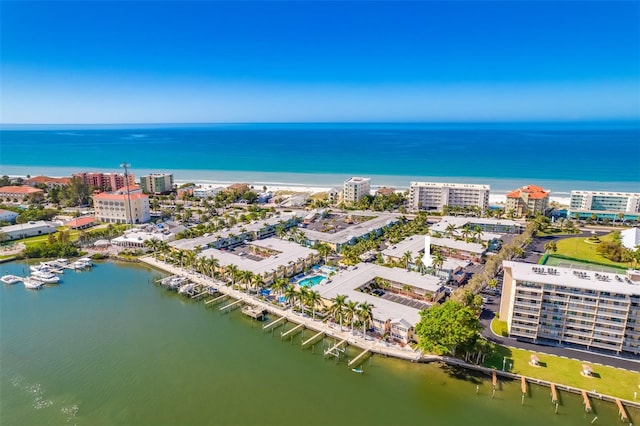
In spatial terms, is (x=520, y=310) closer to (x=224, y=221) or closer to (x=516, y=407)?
(x=516, y=407)

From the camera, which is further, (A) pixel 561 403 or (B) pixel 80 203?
(B) pixel 80 203

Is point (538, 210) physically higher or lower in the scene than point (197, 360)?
higher

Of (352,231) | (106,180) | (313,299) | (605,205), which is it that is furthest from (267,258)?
(106,180)

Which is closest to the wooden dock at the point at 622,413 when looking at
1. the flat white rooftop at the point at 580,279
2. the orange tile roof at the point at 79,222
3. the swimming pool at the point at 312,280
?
the flat white rooftop at the point at 580,279

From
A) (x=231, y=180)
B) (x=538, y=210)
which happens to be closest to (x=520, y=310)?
(x=538, y=210)

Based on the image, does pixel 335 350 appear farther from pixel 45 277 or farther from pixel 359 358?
pixel 45 277

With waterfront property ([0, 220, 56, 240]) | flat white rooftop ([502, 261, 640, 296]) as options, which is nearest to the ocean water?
waterfront property ([0, 220, 56, 240])
